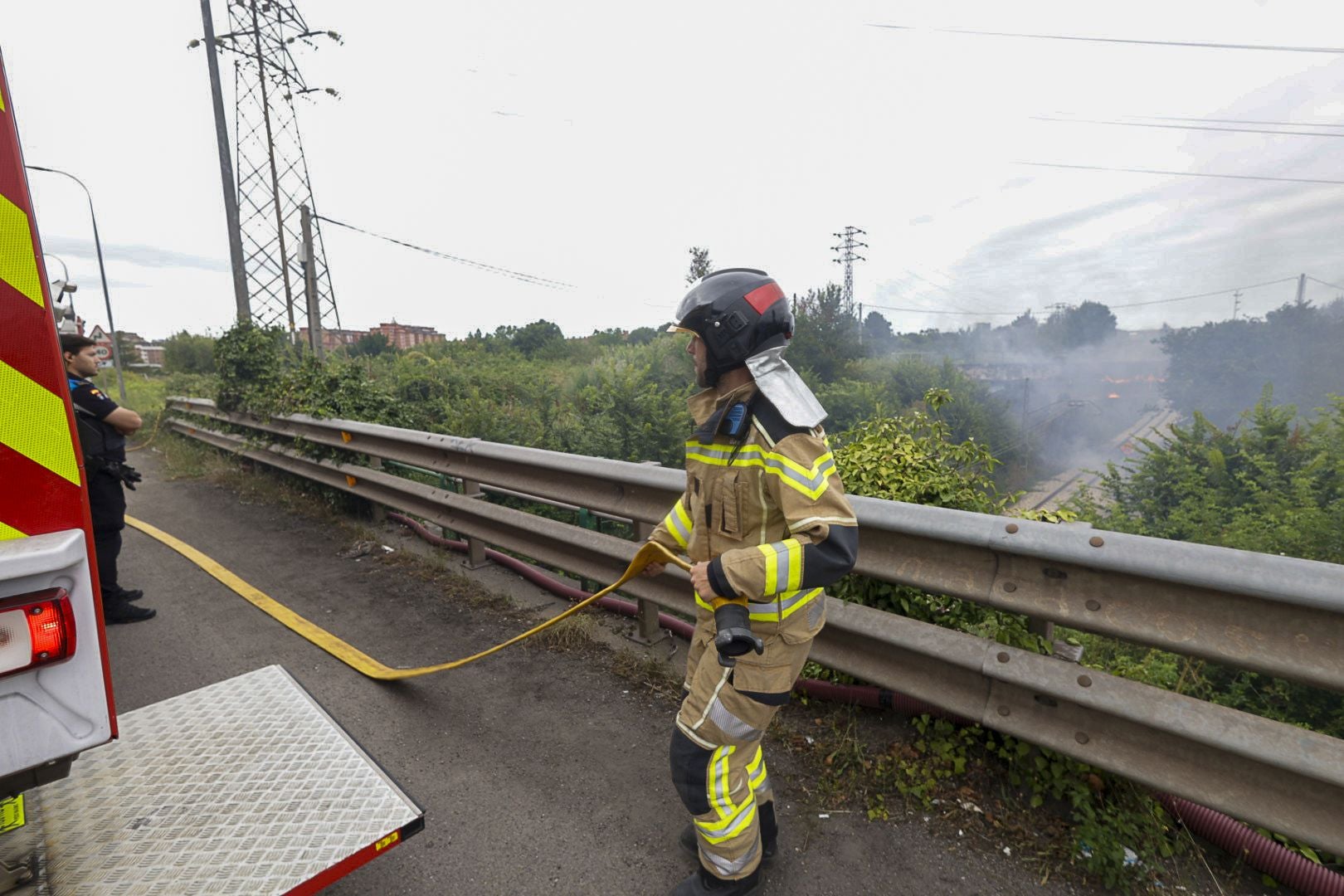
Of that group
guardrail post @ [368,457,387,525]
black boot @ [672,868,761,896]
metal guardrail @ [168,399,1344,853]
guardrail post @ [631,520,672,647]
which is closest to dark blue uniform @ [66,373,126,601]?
guardrail post @ [368,457,387,525]

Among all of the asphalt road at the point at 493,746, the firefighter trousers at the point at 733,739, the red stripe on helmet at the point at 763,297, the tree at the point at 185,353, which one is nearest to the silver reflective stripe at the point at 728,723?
the firefighter trousers at the point at 733,739

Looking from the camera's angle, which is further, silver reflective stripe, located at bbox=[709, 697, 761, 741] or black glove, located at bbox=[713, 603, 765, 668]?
silver reflective stripe, located at bbox=[709, 697, 761, 741]

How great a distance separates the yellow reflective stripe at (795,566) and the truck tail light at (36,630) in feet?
5.47

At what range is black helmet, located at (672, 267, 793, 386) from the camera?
1841 millimetres

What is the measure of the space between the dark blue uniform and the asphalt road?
0.39 metres

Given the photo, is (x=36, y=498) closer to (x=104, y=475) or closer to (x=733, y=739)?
(x=733, y=739)

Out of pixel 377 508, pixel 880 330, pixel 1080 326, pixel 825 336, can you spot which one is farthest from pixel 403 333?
pixel 1080 326

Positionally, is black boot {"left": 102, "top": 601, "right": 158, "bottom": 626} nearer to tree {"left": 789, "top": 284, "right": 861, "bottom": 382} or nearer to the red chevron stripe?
the red chevron stripe

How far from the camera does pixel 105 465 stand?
14.0 feet

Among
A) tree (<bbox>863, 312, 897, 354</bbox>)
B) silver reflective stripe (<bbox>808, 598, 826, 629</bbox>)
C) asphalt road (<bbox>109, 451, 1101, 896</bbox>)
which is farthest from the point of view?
tree (<bbox>863, 312, 897, 354</bbox>)

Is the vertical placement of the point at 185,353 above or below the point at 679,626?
above

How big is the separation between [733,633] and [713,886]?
892mm

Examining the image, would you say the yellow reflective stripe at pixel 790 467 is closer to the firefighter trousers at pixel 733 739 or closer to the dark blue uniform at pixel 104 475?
the firefighter trousers at pixel 733 739

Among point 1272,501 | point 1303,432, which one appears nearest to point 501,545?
point 1272,501
